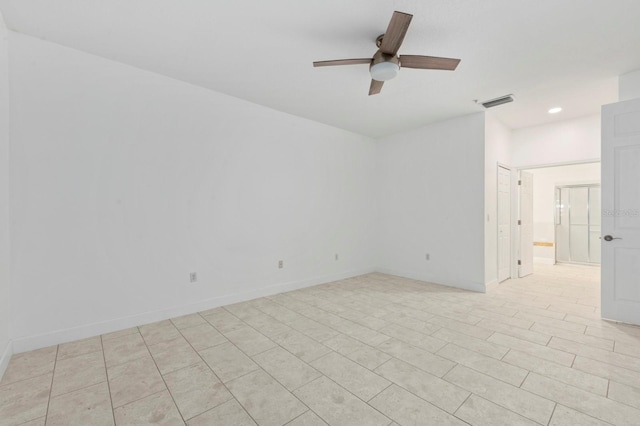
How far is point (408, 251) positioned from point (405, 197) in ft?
3.43

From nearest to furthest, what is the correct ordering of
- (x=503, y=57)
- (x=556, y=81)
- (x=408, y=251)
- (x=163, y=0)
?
(x=163, y=0) < (x=503, y=57) < (x=556, y=81) < (x=408, y=251)

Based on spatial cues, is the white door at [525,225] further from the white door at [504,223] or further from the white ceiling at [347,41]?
the white ceiling at [347,41]

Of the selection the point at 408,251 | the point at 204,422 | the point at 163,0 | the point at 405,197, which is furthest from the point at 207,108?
the point at 408,251

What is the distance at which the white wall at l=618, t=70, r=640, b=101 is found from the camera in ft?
10.4

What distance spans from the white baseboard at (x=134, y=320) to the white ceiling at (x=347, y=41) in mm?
2736

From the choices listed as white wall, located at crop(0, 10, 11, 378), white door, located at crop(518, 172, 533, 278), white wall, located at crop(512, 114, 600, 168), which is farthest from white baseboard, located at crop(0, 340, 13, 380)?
white wall, located at crop(512, 114, 600, 168)

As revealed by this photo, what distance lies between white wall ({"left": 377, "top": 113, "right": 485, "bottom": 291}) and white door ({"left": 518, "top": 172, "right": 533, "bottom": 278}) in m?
1.67

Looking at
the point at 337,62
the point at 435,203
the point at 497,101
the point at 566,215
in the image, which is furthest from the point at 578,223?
the point at 337,62

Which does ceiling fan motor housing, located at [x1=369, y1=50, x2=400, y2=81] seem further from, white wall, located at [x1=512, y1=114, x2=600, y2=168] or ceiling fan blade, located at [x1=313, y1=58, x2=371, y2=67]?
white wall, located at [x1=512, y1=114, x2=600, y2=168]

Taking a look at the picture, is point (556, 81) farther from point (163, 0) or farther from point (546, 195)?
point (546, 195)

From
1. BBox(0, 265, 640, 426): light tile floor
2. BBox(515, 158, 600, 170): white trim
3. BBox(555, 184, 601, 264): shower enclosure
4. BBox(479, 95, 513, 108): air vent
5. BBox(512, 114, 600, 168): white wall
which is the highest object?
BBox(479, 95, 513, 108): air vent

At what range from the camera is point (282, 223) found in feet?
14.6

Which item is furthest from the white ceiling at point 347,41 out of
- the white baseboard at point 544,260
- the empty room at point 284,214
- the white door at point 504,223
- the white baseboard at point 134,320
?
the white baseboard at point 544,260

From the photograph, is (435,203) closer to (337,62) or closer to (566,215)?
(337,62)
